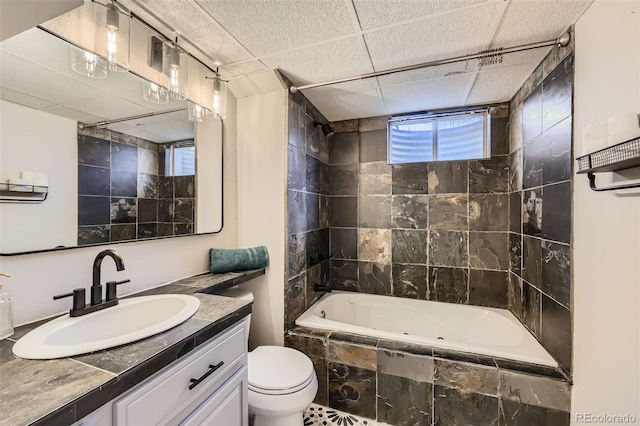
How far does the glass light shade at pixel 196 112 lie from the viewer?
5.39 ft

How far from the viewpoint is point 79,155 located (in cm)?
113

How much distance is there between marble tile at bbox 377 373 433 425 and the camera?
157 cm

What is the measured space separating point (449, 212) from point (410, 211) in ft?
1.15

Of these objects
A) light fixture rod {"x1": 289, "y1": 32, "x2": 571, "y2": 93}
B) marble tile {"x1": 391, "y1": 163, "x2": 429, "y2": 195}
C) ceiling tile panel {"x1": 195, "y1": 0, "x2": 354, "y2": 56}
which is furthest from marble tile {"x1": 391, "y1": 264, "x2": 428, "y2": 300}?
ceiling tile panel {"x1": 195, "y1": 0, "x2": 354, "y2": 56}

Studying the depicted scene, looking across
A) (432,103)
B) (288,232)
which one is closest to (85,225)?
(288,232)

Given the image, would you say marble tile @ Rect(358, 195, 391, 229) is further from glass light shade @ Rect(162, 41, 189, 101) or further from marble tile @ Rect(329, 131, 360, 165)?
glass light shade @ Rect(162, 41, 189, 101)

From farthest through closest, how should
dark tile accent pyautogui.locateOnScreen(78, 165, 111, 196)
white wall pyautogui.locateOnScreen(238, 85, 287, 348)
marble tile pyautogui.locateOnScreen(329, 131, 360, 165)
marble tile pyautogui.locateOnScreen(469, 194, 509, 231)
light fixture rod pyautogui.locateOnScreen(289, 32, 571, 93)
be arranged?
1. marble tile pyautogui.locateOnScreen(329, 131, 360, 165)
2. marble tile pyautogui.locateOnScreen(469, 194, 509, 231)
3. white wall pyautogui.locateOnScreen(238, 85, 287, 348)
4. light fixture rod pyautogui.locateOnScreen(289, 32, 571, 93)
5. dark tile accent pyautogui.locateOnScreen(78, 165, 111, 196)

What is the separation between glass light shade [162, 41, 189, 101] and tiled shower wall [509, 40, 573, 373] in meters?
2.13

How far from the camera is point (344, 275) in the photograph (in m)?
2.79

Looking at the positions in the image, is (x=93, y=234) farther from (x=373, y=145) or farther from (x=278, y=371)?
(x=373, y=145)

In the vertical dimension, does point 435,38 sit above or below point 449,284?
above

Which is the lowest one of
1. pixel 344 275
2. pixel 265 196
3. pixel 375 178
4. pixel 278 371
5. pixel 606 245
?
pixel 278 371

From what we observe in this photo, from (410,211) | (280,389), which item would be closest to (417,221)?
(410,211)

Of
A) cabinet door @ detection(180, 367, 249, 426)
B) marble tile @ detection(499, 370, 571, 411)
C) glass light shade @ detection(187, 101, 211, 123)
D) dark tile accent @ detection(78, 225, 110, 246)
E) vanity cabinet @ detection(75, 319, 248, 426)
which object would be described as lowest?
marble tile @ detection(499, 370, 571, 411)
